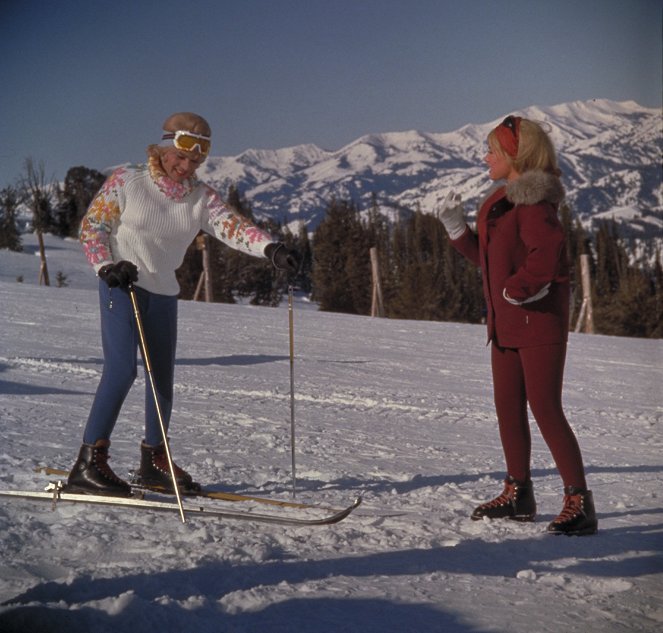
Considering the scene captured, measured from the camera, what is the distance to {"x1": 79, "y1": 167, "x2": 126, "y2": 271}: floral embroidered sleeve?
2.44 metres

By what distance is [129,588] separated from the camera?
170cm

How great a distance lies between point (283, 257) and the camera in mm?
2506

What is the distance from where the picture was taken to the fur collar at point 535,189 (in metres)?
2.23

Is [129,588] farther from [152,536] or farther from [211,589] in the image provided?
[152,536]

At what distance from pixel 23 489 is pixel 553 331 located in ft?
5.31

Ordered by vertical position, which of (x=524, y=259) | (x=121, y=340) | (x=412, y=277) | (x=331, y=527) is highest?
(x=412, y=277)

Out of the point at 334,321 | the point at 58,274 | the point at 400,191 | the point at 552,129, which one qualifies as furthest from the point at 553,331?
the point at 400,191

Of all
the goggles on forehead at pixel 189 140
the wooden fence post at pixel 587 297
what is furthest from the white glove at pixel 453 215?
the wooden fence post at pixel 587 297

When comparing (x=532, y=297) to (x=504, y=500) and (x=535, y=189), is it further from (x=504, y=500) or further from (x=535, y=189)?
(x=504, y=500)

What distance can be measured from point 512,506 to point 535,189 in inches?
36.8

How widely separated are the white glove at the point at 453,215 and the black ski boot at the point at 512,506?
2.51 feet

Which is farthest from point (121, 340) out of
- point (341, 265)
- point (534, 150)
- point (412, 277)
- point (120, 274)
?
point (412, 277)

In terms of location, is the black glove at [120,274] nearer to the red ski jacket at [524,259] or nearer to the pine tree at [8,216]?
the pine tree at [8,216]

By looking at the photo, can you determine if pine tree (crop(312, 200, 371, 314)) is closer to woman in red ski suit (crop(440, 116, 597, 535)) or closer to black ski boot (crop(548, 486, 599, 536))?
woman in red ski suit (crop(440, 116, 597, 535))
